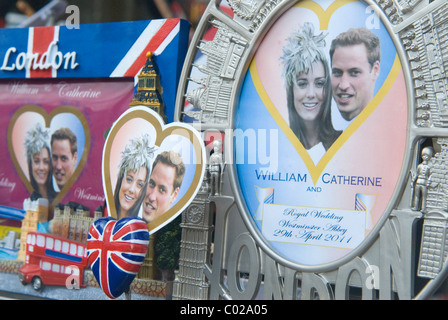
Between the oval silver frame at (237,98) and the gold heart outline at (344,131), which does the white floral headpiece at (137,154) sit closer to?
the oval silver frame at (237,98)

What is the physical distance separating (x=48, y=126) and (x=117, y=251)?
1.66 metres

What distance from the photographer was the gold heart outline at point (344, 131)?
418 cm

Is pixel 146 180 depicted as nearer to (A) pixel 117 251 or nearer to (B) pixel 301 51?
(A) pixel 117 251

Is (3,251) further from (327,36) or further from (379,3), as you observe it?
(379,3)

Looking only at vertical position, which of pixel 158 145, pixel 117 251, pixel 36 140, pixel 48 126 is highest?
pixel 48 126

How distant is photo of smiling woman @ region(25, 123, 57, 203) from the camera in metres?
5.62

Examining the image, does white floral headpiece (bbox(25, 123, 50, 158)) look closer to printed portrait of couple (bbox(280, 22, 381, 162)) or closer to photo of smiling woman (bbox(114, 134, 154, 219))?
photo of smiling woman (bbox(114, 134, 154, 219))

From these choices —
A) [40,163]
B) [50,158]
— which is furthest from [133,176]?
[40,163]

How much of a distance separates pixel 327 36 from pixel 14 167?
10.5 feet

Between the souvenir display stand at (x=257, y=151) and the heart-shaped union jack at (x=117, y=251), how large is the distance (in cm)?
1

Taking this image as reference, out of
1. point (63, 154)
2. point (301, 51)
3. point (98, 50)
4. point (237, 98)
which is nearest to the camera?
point (301, 51)

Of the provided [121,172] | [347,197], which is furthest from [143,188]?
[347,197]

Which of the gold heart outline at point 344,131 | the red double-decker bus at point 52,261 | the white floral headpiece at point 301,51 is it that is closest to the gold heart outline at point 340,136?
the gold heart outline at point 344,131

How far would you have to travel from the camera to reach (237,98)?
15.7 feet
